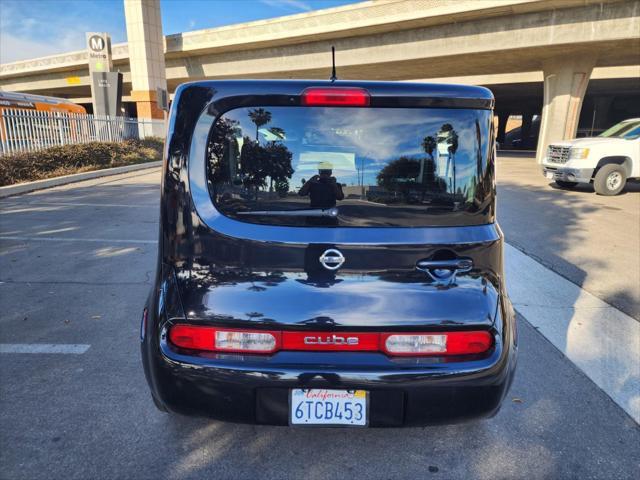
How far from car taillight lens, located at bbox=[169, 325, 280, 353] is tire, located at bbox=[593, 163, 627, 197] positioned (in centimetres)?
1209

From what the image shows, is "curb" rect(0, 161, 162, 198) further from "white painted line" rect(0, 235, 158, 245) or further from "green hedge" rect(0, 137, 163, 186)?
"white painted line" rect(0, 235, 158, 245)

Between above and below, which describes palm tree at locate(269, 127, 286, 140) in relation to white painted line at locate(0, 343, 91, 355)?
above

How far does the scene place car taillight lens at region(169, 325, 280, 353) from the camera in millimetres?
2012

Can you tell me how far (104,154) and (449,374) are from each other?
16646 mm

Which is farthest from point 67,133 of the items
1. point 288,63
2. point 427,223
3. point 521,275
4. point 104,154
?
point 427,223

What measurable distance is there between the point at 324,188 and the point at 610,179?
11.9 m

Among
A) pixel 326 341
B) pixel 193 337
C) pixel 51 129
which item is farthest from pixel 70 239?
pixel 51 129

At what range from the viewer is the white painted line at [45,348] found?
3.43 meters

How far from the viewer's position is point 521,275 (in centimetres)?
532

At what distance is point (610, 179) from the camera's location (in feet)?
37.3

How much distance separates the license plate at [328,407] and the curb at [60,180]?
1106 centimetres

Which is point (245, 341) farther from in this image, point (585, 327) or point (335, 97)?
point (585, 327)

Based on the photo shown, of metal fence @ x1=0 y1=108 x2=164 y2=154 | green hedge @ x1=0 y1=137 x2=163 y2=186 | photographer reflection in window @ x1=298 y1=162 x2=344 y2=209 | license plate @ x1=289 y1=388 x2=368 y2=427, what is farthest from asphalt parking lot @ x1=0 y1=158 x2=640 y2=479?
metal fence @ x1=0 y1=108 x2=164 y2=154

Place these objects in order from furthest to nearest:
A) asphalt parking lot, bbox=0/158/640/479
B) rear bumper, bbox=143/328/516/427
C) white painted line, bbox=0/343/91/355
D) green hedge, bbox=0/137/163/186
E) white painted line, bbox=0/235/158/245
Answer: green hedge, bbox=0/137/163/186, white painted line, bbox=0/235/158/245, white painted line, bbox=0/343/91/355, asphalt parking lot, bbox=0/158/640/479, rear bumper, bbox=143/328/516/427
